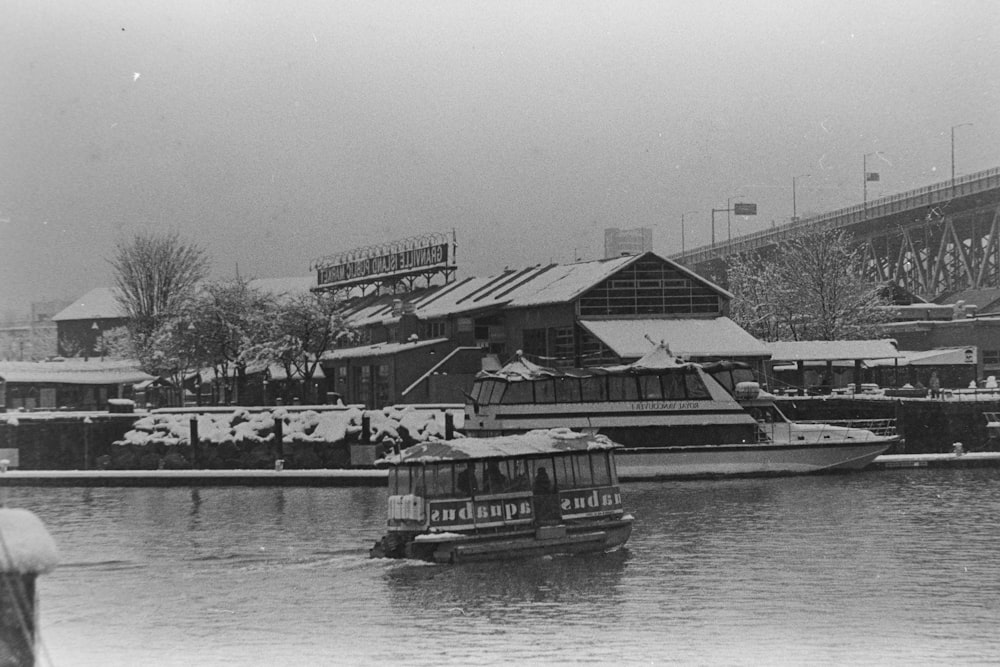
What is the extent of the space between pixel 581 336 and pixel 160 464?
18469mm

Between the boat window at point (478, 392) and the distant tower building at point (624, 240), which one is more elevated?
the distant tower building at point (624, 240)

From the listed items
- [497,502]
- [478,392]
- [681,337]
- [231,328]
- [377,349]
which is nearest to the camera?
[497,502]

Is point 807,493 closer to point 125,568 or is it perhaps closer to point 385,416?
point 385,416

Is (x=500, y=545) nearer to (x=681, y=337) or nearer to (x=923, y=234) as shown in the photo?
(x=681, y=337)

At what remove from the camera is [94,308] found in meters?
89.9

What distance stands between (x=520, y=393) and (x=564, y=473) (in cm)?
1772

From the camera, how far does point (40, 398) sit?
57188mm

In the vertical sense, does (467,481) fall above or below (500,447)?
below

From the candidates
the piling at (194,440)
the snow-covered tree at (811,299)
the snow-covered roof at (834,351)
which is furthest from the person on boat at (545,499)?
the snow-covered tree at (811,299)

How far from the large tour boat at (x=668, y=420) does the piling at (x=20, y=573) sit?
3580 centimetres

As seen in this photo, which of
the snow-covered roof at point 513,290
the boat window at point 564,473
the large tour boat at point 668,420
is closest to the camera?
the boat window at point 564,473

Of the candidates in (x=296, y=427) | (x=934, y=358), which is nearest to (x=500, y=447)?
(x=296, y=427)

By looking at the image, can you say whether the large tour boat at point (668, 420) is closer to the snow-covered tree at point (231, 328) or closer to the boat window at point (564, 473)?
the boat window at point (564, 473)

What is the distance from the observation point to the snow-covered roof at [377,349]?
57.6 metres
